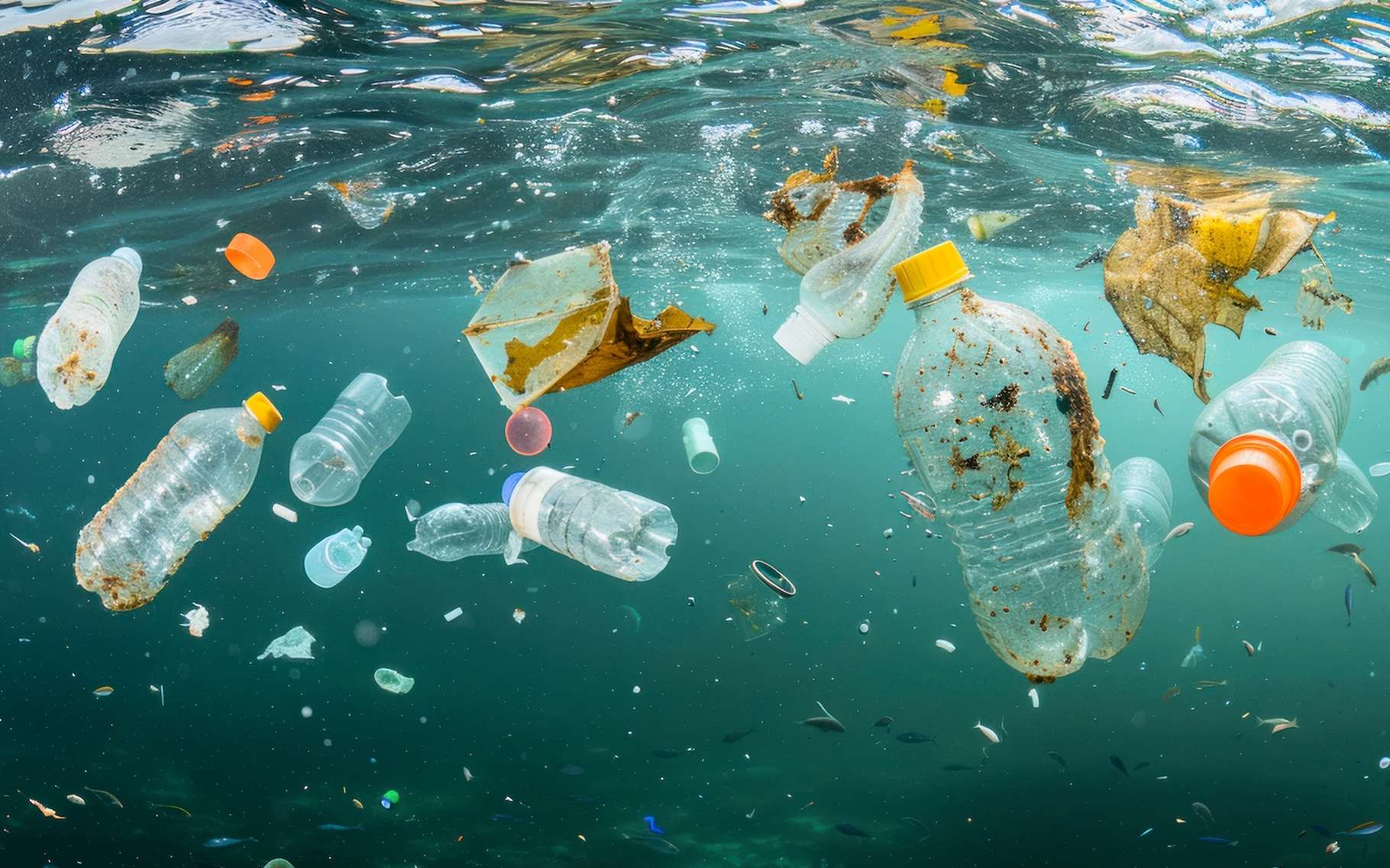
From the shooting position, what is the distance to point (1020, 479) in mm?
3414

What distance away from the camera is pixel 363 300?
21.8 meters

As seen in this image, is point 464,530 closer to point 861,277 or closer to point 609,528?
point 609,528

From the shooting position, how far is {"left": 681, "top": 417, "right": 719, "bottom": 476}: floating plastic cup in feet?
23.0

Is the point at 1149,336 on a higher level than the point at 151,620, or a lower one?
higher

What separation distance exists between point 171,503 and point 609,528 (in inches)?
149

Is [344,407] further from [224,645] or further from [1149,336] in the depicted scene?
[224,645]

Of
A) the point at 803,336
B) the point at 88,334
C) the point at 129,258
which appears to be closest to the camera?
the point at 803,336

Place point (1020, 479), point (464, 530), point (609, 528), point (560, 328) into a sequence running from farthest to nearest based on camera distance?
point (464, 530) < point (609, 528) < point (1020, 479) < point (560, 328)

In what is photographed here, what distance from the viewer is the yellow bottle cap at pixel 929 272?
2.82m

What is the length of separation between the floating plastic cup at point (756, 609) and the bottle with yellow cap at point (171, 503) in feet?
33.5

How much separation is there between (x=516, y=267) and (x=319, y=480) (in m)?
4.76

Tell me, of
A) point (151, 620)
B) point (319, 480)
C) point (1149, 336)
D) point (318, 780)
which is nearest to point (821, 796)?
point (318, 780)

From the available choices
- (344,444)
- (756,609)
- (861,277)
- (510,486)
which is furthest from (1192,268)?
(756,609)

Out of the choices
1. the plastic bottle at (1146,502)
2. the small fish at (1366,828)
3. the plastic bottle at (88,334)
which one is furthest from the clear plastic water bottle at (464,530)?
the small fish at (1366,828)
